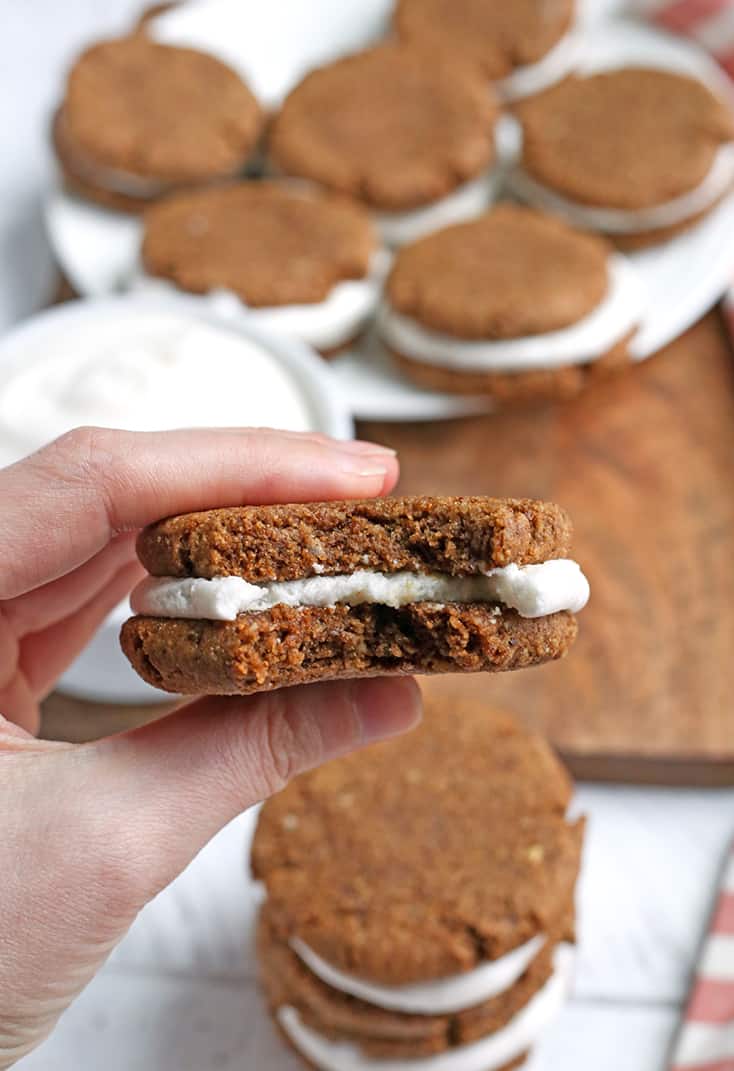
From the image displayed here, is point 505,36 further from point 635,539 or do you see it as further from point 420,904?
point 420,904

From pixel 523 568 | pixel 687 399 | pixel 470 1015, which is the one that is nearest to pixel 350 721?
pixel 523 568

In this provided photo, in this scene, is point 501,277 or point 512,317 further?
point 501,277

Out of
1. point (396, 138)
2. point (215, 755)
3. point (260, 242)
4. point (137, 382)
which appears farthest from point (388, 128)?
point (215, 755)

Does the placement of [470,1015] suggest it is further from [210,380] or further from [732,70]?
[732,70]

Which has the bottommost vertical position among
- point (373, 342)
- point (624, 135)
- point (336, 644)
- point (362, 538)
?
point (373, 342)

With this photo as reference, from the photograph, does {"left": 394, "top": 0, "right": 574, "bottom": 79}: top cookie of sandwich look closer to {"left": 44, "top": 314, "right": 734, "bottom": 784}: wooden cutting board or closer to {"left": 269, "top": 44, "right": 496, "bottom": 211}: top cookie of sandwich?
{"left": 269, "top": 44, "right": 496, "bottom": 211}: top cookie of sandwich

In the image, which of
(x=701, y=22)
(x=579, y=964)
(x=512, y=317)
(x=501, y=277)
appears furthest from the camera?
(x=701, y=22)
